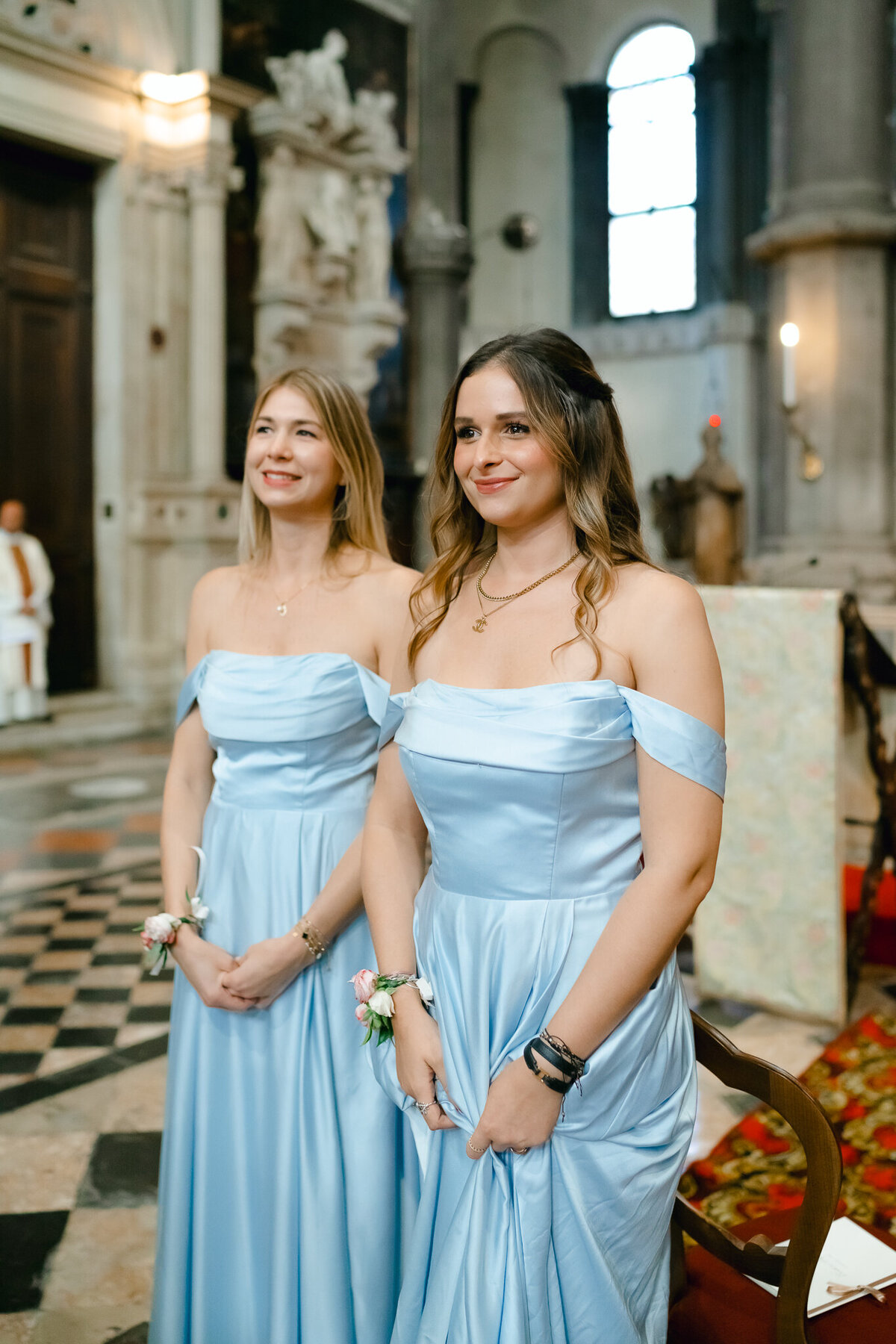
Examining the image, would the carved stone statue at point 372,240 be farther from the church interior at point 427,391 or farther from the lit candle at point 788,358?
the lit candle at point 788,358

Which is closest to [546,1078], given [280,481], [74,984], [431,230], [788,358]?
[280,481]

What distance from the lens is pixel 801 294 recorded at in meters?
8.98

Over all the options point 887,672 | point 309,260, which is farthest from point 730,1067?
point 309,260

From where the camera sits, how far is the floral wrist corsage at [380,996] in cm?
159

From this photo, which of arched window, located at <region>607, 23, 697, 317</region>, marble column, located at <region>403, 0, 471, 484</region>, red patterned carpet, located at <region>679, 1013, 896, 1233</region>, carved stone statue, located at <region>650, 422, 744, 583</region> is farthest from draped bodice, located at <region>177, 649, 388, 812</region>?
arched window, located at <region>607, 23, 697, 317</region>

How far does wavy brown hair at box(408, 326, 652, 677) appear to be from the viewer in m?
1.52

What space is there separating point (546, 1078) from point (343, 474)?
1116 mm

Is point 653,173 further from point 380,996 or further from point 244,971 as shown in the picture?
point 380,996

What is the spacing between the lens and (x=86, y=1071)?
3.51m

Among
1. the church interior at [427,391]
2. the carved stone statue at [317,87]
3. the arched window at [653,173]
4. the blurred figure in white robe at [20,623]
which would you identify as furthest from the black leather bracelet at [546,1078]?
the arched window at [653,173]

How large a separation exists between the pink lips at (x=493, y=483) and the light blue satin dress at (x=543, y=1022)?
0.84 feet

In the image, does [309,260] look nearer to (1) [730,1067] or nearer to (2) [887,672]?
(2) [887,672]

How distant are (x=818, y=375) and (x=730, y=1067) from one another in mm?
8246

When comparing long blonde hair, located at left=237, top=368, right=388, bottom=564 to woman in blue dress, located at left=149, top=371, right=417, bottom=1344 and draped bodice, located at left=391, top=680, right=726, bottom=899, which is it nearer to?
woman in blue dress, located at left=149, top=371, right=417, bottom=1344
